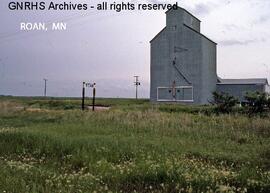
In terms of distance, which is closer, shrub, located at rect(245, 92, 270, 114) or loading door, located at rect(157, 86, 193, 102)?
shrub, located at rect(245, 92, 270, 114)

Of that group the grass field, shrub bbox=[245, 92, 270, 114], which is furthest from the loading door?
the grass field

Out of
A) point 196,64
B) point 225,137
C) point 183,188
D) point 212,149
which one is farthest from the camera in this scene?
point 196,64

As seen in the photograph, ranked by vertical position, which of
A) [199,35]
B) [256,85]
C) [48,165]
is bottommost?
[48,165]

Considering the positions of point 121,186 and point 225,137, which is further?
point 225,137

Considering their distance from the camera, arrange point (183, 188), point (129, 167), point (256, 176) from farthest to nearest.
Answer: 1. point (129, 167)
2. point (256, 176)
3. point (183, 188)

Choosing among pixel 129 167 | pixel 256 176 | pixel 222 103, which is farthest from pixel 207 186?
pixel 222 103

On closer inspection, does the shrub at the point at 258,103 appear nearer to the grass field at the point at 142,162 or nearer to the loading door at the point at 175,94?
the grass field at the point at 142,162

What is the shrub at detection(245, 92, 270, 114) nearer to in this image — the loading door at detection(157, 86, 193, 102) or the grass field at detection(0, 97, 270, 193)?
the grass field at detection(0, 97, 270, 193)

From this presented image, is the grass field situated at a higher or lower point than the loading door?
lower

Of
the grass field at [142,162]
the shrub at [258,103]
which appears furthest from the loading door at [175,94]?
the grass field at [142,162]

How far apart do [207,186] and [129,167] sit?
6.64 feet

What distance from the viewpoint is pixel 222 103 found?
99.5ft

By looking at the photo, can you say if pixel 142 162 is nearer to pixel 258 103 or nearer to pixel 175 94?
pixel 258 103

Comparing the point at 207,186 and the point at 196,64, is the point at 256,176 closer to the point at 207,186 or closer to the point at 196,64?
the point at 207,186
